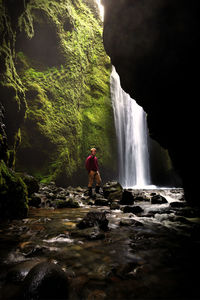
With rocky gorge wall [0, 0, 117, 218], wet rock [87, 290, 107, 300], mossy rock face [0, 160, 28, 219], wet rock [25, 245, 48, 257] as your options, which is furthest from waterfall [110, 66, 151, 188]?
wet rock [87, 290, 107, 300]

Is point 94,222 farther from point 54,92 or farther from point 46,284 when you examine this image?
point 54,92

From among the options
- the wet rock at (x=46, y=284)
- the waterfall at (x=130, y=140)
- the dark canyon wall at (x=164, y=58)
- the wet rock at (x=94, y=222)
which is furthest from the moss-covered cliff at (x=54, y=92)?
the wet rock at (x=46, y=284)

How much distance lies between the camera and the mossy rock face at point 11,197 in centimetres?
351

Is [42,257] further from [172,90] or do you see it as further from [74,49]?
[74,49]

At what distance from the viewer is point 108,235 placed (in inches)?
107

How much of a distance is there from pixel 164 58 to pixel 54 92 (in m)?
12.0

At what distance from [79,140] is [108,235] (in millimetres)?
12747

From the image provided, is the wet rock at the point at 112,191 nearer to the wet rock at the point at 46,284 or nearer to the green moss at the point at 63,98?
the green moss at the point at 63,98

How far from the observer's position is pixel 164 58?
323 centimetres

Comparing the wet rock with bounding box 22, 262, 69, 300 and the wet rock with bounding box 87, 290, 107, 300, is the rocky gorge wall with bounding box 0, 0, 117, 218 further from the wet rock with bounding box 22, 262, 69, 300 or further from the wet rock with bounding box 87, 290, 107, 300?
the wet rock with bounding box 87, 290, 107, 300

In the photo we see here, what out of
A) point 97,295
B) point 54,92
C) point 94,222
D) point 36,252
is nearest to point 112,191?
point 94,222

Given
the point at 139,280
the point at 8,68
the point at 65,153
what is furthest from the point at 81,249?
the point at 65,153

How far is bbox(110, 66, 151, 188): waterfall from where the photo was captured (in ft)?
67.8

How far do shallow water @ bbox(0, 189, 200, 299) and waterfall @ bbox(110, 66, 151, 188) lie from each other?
56.5 feet
